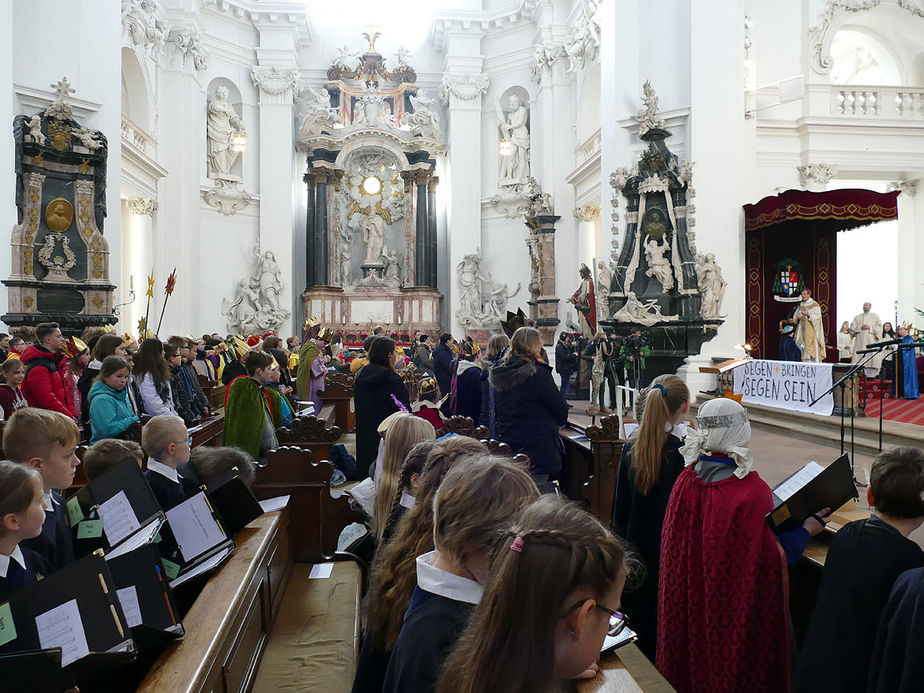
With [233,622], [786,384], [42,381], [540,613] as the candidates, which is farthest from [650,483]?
[786,384]

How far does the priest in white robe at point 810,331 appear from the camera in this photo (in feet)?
39.3

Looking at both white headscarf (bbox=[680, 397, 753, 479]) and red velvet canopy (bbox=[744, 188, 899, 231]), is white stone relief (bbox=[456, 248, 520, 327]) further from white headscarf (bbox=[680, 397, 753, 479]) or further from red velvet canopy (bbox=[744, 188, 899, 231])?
white headscarf (bbox=[680, 397, 753, 479])

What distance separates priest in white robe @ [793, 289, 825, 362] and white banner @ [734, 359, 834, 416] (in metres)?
1.44

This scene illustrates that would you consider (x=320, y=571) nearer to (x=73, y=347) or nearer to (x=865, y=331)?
(x=73, y=347)

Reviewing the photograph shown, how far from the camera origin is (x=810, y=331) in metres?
12.0

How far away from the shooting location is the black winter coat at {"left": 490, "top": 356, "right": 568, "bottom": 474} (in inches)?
199

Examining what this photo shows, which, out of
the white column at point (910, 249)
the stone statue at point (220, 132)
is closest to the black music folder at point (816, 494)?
the white column at point (910, 249)

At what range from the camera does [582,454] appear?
239 inches

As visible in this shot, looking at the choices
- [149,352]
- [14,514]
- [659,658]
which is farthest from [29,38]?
[659,658]

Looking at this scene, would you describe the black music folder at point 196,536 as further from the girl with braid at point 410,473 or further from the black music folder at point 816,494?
the black music folder at point 816,494

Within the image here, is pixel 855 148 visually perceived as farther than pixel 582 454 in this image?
Yes

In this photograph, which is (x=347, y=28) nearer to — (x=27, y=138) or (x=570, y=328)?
(x=570, y=328)

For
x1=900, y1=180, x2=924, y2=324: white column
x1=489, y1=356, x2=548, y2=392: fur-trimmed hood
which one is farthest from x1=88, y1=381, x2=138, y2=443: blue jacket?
x1=900, y1=180, x2=924, y2=324: white column

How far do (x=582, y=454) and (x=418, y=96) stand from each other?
64.2ft
